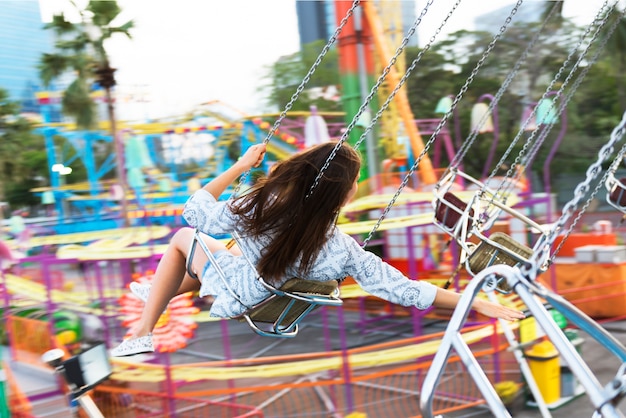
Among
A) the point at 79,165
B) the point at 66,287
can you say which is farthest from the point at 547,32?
the point at 79,165

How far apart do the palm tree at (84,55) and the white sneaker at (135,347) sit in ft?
32.5

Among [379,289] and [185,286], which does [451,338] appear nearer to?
[379,289]

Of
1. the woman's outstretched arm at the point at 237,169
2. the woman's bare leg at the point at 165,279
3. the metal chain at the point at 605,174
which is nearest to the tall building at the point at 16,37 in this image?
the metal chain at the point at 605,174

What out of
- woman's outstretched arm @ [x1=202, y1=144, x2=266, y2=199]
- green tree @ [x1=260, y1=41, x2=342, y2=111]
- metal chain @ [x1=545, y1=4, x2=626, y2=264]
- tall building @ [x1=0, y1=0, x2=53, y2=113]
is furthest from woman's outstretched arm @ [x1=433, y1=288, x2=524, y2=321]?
tall building @ [x1=0, y1=0, x2=53, y2=113]

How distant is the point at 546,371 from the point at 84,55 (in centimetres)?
948

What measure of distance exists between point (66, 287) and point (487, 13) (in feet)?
58.3

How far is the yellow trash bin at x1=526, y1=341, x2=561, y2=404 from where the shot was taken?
5172 mm

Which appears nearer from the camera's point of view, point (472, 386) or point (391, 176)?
point (472, 386)

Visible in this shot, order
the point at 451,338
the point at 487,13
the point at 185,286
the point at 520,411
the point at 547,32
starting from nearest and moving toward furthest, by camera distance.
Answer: the point at 451,338
the point at 185,286
the point at 520,411
the point at 547,32
the point at 487,13

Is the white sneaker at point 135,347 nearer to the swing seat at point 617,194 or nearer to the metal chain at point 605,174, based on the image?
the metal chain at point 605,174

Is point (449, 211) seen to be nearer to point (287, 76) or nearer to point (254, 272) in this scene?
point (254, 272)

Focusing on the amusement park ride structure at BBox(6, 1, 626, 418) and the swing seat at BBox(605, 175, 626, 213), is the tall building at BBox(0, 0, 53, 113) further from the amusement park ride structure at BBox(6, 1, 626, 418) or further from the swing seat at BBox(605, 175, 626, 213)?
the swing seat at BBox(605, 175, 626, 213)

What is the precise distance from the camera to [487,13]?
2228 cm

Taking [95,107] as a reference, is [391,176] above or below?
below
